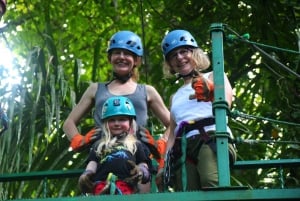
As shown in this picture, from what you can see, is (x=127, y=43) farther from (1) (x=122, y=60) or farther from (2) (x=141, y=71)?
(2) (x=141, y=71)

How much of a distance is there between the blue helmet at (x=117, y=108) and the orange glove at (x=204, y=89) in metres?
0.77

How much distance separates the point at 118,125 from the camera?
542cm

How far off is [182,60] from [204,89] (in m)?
0.76

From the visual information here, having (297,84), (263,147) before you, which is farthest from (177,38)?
(263,147)

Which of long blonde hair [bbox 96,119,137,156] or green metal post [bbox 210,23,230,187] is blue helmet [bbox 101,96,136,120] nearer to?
long blonde hair [bbox 96,119,137,156]

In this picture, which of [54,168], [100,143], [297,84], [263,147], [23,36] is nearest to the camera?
[100,143]

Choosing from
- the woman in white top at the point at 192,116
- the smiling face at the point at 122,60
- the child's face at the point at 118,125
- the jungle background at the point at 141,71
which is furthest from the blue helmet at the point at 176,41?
the child's face at the point at 118,125

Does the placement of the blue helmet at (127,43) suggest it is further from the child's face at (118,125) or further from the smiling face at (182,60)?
the child's face at (118,125)

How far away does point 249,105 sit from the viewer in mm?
9969

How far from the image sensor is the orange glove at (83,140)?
18.1 feet

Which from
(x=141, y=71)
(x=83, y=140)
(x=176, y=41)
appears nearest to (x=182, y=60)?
(x=176, y=41)

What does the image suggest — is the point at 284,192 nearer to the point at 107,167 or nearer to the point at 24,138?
the point at 107,167

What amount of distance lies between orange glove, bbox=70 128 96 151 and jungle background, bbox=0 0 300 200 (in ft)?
2.92

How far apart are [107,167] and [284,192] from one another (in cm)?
124
